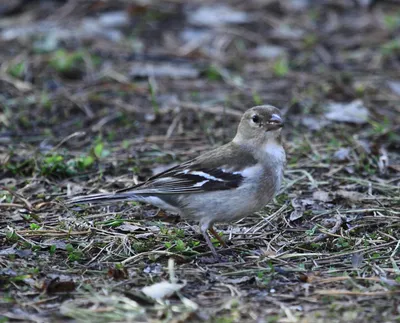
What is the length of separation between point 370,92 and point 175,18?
380 cm

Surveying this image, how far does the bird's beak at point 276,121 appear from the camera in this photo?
577 cm

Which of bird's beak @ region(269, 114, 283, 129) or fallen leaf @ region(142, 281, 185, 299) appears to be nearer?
fallen leaf @ region(142, 281, 185, 299)

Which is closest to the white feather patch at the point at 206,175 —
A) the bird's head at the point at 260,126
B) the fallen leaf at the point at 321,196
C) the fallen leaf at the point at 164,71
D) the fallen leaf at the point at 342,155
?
the bird's head at the point at 260,126

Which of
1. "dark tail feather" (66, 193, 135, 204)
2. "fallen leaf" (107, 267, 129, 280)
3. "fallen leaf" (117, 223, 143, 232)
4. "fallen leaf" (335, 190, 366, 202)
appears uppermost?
"dark tail feather" (66, 193, 135, 204)

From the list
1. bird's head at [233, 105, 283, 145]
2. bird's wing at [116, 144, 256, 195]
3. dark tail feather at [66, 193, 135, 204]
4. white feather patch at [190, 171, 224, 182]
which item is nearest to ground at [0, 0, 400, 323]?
dark tail feather at [66, 193, 135, 204]

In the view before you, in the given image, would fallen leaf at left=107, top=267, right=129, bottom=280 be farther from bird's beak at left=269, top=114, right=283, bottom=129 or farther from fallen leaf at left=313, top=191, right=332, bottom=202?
fallen leaf at left=313, top=191, right=332, bottom=202

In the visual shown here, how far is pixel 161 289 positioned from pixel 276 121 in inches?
73.1

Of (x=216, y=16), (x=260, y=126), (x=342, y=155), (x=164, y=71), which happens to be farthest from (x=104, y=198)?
(x=216, y=16)

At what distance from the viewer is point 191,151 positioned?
294 inches

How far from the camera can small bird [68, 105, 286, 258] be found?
5449 mm

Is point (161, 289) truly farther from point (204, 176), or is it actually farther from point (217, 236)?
point (204, 176)

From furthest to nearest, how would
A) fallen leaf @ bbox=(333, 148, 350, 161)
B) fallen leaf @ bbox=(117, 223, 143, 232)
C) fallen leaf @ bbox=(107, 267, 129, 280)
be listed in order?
fallen leaf @ bbox=(333, 148, 350, 161) < fallen leaf @ bbox=(117, 223, 143, 232) < fallen leaf @ bbox=(107, 267, 129, 280)

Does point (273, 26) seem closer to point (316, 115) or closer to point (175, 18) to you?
point (175, 18)

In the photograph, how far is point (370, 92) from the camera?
30.0 ft
